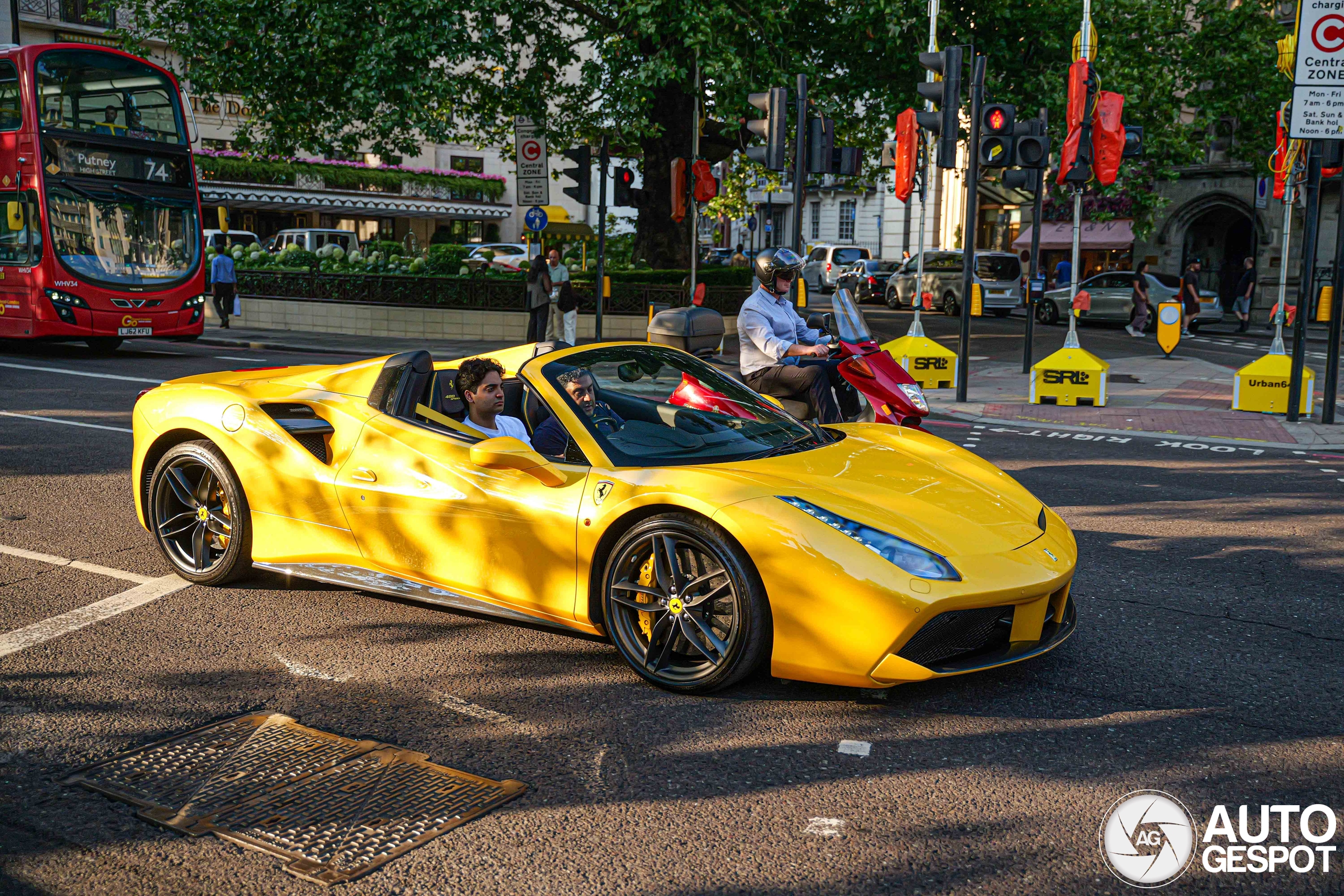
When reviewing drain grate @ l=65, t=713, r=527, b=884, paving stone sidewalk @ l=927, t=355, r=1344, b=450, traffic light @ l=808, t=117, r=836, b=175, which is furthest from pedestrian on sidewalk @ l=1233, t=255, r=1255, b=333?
drain grate @ l=65, t=713, r=527, b=884

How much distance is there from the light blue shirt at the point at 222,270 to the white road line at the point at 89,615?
20708mm

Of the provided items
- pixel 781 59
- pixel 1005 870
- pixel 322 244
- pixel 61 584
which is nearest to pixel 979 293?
pixel 781 59

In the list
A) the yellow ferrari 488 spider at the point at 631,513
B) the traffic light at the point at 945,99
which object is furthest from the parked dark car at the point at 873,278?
the yellow ferrari 488 spider at the point at 631,513

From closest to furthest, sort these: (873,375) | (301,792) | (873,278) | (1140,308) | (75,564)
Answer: (301,792) → (75,564) → (873,375) → (1140,308) → (873,278)

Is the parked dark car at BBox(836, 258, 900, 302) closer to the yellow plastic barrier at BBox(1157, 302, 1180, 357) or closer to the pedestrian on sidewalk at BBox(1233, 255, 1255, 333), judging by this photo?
the pedestrian on sidewalk at BBox(1233, 255, 1255, 333)

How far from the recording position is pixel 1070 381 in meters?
14.6

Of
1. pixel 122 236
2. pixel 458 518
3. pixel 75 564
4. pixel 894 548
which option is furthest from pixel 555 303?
pixel 894 548

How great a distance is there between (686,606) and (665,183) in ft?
66.5

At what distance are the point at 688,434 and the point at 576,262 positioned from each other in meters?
25.8

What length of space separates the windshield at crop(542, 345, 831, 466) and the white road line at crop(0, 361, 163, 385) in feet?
32.7

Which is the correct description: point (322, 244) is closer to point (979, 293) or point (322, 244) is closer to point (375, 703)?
point (979, 293)

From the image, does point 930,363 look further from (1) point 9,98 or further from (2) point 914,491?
(1) point 9,98

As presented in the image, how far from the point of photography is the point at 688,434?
5027 mm

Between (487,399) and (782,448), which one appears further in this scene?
(487,399)
